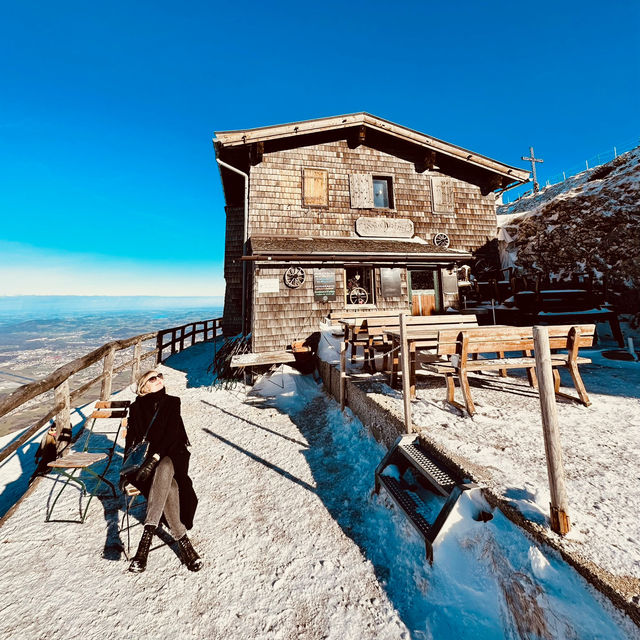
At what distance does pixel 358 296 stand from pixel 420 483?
7.55 meters

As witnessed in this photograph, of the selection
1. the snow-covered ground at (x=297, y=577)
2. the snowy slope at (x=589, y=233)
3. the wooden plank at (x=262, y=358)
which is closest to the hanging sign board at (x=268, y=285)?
the wooden plank at (x=262, y=358)

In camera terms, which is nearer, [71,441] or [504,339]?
[504,339]

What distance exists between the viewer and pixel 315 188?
36.7 ft

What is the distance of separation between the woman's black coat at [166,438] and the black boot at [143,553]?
333 mm

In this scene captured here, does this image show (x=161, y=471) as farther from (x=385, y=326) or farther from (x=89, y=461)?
(x=385, y=326)

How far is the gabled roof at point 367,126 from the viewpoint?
10.2 meters

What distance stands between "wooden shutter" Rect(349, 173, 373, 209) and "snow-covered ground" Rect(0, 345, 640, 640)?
9.87 m

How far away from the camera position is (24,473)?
18.6 ft

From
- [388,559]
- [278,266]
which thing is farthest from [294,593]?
[278,266]

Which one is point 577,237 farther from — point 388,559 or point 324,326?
point 388,559

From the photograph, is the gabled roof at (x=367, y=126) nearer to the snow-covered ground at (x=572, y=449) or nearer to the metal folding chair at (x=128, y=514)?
the snow-covered ground at (x=572, y=449)

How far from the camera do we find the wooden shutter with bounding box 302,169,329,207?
11078mm

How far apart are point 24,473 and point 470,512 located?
25.6 feet

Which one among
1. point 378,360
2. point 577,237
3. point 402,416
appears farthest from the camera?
point 577,237
